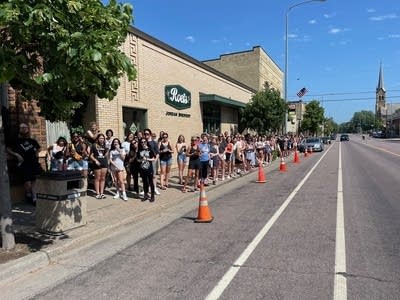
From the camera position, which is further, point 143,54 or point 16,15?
point 143,54

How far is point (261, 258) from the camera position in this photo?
5.80 meters

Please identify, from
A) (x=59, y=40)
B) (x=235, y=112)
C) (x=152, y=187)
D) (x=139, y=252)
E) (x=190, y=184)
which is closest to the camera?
(x=59, y=40)

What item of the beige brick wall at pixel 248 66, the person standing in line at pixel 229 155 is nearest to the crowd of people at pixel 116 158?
the person standing in line at pixel 229 155

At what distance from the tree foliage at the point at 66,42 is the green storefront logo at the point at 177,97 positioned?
12.1m

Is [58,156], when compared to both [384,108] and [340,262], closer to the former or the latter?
[340,262]

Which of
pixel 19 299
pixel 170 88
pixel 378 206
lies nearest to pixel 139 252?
pixel 19 299

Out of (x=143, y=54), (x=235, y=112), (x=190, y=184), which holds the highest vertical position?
(x=143, y=54)

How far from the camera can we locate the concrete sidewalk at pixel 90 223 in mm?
5676

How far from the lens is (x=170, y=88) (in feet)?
60.3

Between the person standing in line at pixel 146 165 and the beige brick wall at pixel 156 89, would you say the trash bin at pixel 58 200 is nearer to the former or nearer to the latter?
the person standing in line at pixel 146 165

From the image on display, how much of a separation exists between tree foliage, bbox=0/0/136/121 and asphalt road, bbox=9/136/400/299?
Answer: 2.49 m

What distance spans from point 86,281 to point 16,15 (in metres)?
3.19

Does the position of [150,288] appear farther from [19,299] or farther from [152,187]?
[152,187]

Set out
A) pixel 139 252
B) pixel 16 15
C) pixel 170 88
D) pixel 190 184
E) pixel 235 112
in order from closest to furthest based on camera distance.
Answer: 1. pixel 16 15
2. pixel 139 252
3. pixel 190 184
4. pixel 170 88
5. pixel 235 112
